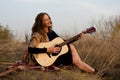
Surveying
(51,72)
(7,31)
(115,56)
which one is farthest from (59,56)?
(7,31)

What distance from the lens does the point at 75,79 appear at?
985 cm

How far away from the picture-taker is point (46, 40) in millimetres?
10117

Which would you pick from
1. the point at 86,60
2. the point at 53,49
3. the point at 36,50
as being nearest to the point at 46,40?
the point at 53,49

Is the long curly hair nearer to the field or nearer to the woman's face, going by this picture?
the woman's face

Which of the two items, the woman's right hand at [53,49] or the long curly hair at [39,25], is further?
the long curly hair at [39,25]

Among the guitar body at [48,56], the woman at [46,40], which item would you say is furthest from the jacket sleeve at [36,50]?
the guitar body at [48,56]

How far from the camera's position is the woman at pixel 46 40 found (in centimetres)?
988

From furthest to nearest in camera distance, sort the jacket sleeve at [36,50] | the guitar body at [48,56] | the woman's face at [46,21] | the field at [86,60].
A: the woman's face at [46,21] < the guitar body at [48,56] < the jacket sleeve at [36,50] < the field at [86,60]

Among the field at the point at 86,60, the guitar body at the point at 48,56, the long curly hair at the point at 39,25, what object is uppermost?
the long curly hair at the point at 39,25

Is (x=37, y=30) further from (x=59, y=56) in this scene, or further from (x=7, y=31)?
(x=7, y=31)

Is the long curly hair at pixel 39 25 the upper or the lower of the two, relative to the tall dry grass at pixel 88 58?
upper

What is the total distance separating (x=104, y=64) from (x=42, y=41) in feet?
6.25

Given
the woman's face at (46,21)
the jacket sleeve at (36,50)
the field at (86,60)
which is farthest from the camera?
the woman's face at (46,21)

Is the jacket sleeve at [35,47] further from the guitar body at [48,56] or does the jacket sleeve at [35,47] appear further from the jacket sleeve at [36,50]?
the guitar body at [48,56]
